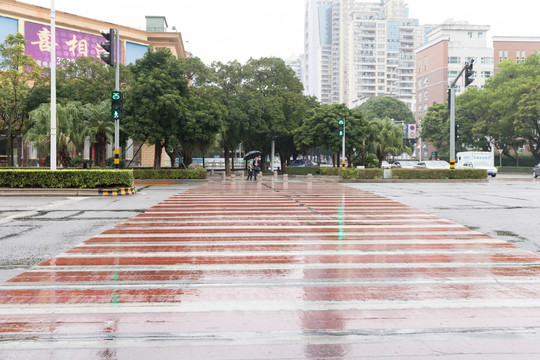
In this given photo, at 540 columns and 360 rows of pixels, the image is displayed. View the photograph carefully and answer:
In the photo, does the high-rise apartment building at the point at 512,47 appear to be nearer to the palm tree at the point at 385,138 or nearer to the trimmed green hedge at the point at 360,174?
the palm tree at the point at 385,138

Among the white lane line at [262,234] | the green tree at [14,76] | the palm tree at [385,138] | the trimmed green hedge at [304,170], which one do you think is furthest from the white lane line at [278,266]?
the trimmed green hedge at [304,170]

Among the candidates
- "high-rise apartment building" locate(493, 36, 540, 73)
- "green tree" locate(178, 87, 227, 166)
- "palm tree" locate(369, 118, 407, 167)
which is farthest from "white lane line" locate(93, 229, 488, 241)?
"high-rise apartment building" locate(493, 36, 540, 73)

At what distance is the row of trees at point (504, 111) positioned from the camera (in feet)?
171

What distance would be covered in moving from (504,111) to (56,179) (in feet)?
167

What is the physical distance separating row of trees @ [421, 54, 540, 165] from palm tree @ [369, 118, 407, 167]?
19.2m

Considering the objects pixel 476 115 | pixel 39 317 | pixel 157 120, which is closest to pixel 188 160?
pixel 157 120

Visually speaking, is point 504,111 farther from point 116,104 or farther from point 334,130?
point 116,104

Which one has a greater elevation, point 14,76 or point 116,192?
point 14,76

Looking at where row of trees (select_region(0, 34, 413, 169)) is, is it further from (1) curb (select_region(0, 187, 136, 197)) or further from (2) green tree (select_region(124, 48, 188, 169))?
(1) curb (select_region(0, 187, 136, 197))

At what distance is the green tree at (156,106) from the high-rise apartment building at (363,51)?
4369 inches

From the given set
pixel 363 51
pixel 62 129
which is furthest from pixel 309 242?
pixel 363 51

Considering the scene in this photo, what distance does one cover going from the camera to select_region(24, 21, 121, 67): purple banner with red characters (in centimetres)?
4381

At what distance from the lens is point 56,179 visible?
20.4 metres

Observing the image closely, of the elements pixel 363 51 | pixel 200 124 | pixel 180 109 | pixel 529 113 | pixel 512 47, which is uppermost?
pixel 363 51
